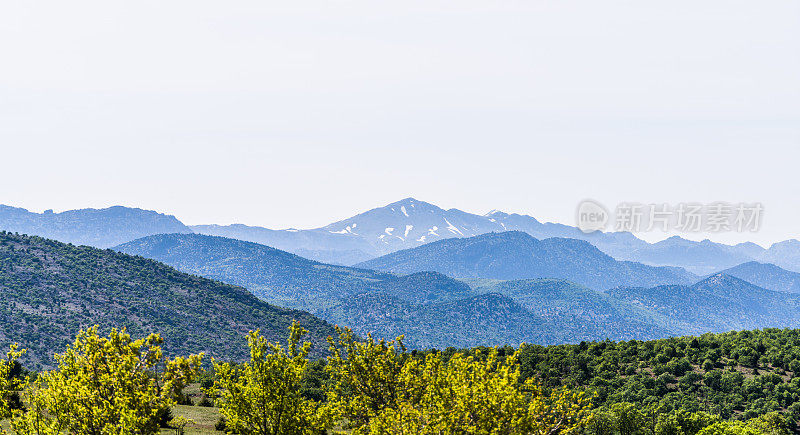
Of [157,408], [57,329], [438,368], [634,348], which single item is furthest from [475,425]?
[57,329]

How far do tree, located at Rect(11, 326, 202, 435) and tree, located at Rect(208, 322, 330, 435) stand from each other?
3634 millimetres

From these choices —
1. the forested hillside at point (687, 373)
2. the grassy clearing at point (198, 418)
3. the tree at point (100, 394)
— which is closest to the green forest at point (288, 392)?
the tree at point (100, 394)

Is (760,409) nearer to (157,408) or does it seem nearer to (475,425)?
(475,425)

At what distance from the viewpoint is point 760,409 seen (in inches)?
3216

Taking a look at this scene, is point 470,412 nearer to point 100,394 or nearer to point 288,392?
point 288,392

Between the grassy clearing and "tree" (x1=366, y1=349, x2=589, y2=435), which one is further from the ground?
"tree" (x1=366, y1=349, x2=589, y2=435)

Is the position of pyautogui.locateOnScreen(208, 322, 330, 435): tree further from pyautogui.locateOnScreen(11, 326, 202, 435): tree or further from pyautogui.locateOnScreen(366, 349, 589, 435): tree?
pyautogui.locateOnScreen(366, 349, 589, 435): tree

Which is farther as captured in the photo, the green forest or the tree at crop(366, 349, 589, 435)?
the green forest

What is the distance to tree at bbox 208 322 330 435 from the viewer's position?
33.5 meters

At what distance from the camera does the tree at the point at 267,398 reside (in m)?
33.5

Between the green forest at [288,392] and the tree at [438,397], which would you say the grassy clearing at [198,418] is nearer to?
the green forest at [288,392]

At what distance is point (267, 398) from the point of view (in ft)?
110

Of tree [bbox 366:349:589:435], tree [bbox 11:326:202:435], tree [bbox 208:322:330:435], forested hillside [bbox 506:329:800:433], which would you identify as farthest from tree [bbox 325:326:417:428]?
forested hillside [bbox 506:329:800:433]

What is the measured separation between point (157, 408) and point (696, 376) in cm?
9152
